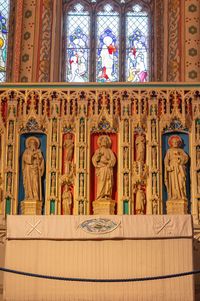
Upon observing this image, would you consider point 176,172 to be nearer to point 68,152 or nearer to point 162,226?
point 162,226

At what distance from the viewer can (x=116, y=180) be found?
40.2 feet

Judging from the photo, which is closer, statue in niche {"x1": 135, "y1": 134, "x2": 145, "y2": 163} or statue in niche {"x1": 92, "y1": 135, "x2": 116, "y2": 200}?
statue in niche {"x1": 92, "y1": 135, "x2": 116, "y2": 200}

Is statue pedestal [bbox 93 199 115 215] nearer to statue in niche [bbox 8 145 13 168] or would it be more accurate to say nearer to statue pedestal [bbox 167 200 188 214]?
statue pedestal [bbox 167 200 188 214]

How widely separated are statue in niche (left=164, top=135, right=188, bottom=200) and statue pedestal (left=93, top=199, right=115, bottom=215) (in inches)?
38.9

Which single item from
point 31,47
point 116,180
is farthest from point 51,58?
point 116,180

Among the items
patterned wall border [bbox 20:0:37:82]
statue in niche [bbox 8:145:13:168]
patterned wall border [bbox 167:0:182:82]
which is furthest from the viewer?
patterned wall border [bbox 20:0:37:82]

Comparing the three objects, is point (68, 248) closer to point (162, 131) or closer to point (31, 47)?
point (162, 131)

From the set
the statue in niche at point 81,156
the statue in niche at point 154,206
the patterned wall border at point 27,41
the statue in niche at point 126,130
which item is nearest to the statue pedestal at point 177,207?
the statue in niche at point 154,206

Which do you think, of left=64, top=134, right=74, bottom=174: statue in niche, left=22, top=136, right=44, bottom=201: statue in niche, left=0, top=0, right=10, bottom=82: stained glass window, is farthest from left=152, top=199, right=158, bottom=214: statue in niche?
left=0, top=0, right=10, bottom=82: stained glass window

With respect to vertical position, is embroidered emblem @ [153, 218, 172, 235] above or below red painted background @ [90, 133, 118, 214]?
below

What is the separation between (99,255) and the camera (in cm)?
1050

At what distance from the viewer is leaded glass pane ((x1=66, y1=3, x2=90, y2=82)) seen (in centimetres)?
1794

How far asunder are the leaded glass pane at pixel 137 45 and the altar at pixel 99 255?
25.4ft

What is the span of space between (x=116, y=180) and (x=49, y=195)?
1.18m
